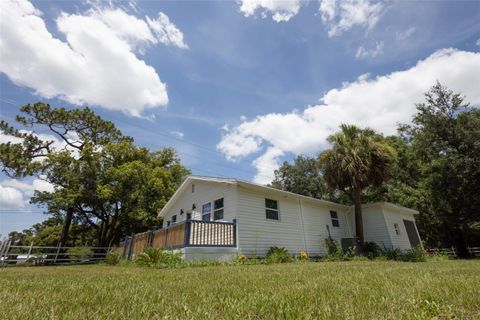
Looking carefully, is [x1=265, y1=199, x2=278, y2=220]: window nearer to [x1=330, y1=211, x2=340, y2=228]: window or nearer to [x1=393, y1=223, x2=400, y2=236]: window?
[x1=330, y1=211, x2=340, y2=228]: window

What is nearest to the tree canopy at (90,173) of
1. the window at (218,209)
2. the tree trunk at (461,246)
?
the window at (218,209)

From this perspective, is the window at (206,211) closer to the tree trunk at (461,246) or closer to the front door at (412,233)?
the front door at (412,233)

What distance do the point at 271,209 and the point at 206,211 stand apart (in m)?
3.89

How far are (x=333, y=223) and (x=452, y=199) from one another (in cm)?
841

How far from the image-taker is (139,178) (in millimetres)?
22500

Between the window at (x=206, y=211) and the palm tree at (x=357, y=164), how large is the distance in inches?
309

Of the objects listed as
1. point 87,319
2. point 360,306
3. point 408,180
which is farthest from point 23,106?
point 408,180

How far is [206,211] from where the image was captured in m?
14.5

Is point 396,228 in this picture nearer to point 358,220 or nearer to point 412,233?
point 412,233

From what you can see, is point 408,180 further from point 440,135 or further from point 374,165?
point 374,165

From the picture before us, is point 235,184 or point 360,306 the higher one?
point 235,184

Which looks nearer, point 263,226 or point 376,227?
point 263,226

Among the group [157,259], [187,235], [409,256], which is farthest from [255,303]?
[409,256]

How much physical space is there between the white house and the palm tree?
5.82 feet
